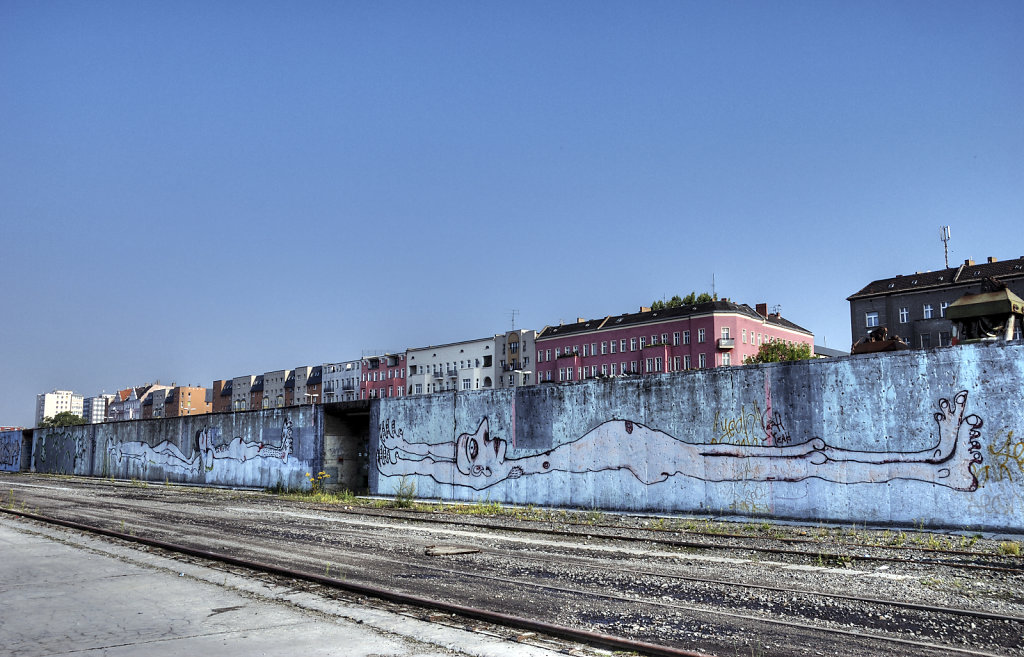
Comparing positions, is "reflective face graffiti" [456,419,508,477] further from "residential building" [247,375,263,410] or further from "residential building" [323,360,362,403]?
"residential building" [247,375,263,410]

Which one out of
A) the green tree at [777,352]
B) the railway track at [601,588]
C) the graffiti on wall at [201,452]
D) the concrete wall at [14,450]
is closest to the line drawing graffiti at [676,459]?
the railway track at [601,588]

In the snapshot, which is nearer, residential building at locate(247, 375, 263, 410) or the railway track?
the railway track

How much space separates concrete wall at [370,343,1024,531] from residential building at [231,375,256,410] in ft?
459

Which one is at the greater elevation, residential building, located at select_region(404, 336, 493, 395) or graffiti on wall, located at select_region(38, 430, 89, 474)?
residential building, located at select_region(404, 336, 493, 395)

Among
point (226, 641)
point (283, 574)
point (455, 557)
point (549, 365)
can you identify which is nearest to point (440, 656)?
point (226, 641)

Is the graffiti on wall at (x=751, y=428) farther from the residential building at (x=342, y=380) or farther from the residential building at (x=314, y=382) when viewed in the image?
the residential building at (x=314, y=382)

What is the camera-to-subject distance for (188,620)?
27.2ft

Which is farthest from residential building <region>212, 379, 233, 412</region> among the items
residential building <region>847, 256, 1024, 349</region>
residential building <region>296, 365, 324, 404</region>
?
residential building <region>847, 256, 1024, 349</region>

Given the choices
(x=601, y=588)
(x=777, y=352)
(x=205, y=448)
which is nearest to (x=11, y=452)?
(x=205, y=448)

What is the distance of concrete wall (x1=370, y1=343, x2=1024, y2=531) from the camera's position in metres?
15.3

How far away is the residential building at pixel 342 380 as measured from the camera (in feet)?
442

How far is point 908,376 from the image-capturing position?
1642cm

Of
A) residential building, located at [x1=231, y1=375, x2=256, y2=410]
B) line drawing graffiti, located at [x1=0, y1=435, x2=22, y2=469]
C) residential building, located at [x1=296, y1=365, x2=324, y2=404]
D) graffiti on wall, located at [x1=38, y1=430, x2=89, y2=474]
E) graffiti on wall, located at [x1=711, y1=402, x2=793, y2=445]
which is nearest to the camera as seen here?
graffiti on wall, located at [x1=711, y1=402, x2=793, y2=445]

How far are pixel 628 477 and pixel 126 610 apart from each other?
14535 mm
